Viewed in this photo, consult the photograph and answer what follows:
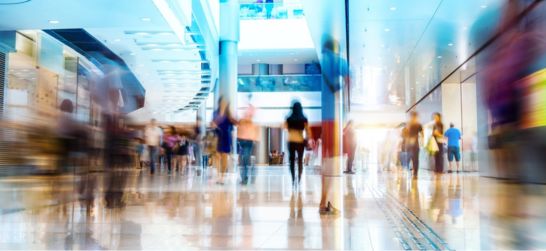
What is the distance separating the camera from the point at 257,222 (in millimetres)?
5176

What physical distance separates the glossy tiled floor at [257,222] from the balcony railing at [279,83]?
3055cm

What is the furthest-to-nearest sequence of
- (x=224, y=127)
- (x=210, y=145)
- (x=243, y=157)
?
(x=210, y=145), (x=224, y=127), (x=243, y=157)

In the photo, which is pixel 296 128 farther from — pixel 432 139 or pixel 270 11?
pixel 270 11

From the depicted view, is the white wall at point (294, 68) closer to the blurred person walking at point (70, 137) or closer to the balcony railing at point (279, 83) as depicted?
the balcony railing at point (279, 83)

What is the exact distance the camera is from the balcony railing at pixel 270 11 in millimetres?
31906

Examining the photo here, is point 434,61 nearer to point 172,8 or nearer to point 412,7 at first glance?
point 412,7

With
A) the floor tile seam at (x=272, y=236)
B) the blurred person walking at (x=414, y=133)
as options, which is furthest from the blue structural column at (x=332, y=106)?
the floor tile seam at (x=272, y=236)

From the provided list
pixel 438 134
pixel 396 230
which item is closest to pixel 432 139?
pixel 438 134

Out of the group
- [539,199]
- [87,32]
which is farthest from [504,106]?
[87,32]

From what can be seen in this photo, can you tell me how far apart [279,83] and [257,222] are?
33.6 meters

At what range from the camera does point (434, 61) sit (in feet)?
67.2

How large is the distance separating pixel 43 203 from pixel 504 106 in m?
6.18

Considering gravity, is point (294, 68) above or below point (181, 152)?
above

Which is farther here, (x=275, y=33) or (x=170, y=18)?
(x=275, y=33)
